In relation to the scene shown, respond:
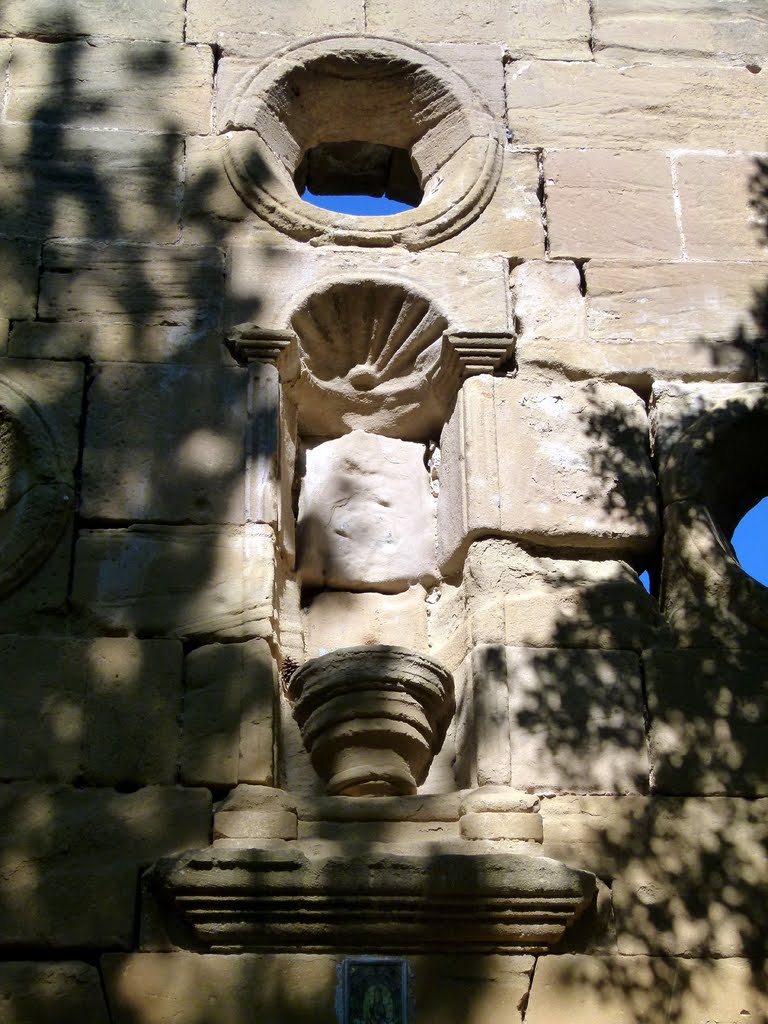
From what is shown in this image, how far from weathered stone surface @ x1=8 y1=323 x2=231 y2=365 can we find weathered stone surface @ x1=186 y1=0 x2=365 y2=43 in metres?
1.77

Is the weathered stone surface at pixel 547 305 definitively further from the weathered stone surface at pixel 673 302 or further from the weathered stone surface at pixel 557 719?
the weathered stone surface at pixel 557 719

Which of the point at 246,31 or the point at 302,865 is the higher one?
the point at 246,31

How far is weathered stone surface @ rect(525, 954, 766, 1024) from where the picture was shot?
482 centimetres

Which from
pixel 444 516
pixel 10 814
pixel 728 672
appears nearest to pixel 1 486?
pixel 10 814

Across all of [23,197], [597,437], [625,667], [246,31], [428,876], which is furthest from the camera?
[246,31]

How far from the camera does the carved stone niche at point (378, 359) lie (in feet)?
20.6

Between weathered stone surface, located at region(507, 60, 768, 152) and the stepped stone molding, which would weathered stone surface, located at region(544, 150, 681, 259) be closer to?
weathered stone surface, located at region(507, 60, 768, 152)

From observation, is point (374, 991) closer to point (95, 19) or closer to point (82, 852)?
point (82, 852)

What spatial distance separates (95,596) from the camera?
556cm

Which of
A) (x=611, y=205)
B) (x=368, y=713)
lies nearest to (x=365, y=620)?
(x=368, y=713)

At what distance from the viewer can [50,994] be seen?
187 inches

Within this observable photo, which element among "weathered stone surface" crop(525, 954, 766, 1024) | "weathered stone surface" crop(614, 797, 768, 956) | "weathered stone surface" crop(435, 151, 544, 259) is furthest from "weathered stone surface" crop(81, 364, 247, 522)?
"weathered stone surface" crop(525, 954, 766, 1024)

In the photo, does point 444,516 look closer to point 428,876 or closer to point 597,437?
point 597,437

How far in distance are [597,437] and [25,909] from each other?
2901 millimetres
